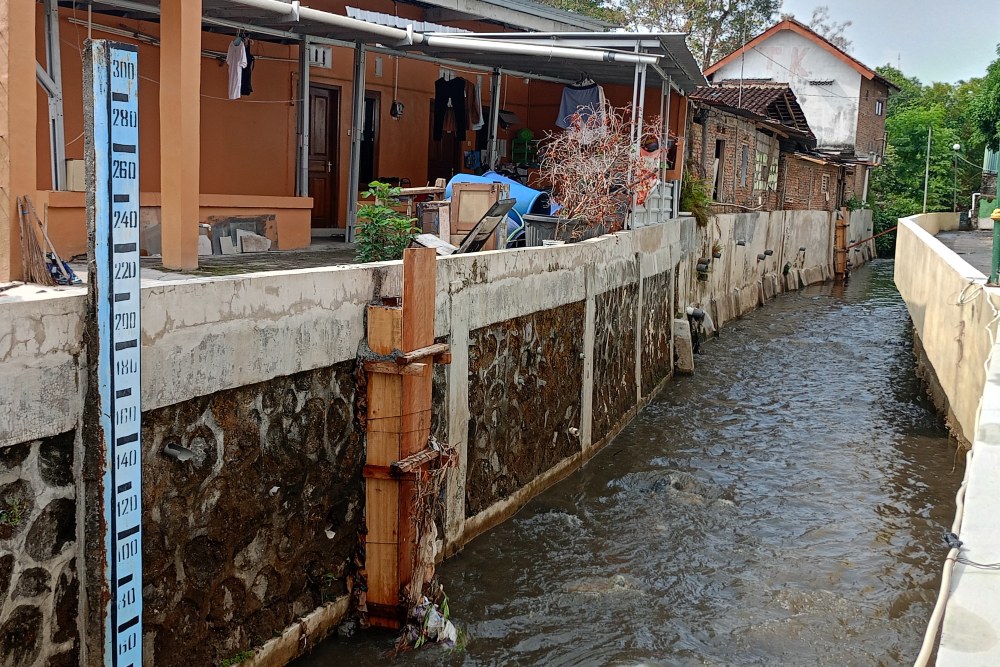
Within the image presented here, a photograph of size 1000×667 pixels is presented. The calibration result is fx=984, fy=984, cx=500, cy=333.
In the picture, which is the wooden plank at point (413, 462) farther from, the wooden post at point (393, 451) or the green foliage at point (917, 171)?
the green foliage at point (917, 171)

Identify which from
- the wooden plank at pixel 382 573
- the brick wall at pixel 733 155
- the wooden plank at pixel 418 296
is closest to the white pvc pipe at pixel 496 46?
the wooden plank at pixel 418 296

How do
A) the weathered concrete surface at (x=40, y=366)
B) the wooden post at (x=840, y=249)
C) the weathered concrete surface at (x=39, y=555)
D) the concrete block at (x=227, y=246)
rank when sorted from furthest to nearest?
1. the wooden post at (x=840, y=249)
2. the concrete block at (x=227, y=246)
3. the weathered concrete surface at (x=39, y=555)
4. the weathered concrete surface at (x=40, y=366)

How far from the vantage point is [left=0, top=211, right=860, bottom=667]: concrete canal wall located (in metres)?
4.25

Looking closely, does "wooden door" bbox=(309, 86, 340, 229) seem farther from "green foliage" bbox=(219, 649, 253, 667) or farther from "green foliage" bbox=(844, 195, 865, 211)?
"green foliage" bbox=(844, 195, 865, 211)

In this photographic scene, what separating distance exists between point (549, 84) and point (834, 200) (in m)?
25.0

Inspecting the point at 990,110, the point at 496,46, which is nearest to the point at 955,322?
the point at 496,46

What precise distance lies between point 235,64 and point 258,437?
6801 mm

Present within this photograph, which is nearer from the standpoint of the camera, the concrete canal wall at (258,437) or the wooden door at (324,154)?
the concrete canal wall at (258,437)

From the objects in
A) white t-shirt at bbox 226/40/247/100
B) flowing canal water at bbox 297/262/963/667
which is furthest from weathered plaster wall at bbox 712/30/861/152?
white t-shirt at bbox 226/40/247/100

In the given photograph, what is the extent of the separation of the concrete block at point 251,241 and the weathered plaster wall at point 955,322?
7.40 metres

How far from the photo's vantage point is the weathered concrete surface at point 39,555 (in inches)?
163

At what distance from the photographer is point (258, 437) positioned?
18.3 feet

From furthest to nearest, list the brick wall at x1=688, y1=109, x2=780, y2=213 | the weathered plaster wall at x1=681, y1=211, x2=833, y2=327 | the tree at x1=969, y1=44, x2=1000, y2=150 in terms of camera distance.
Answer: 1. the tree at x1=969, y1=44, x2=1000, y2=150
2. the brick wall at x1=688, y1=109, x2=780, y2=213
3. the weathered plaster wall at x1=681, y1=211, x2=833, y2=327

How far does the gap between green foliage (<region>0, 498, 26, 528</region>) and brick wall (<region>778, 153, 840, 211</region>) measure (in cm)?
2949
